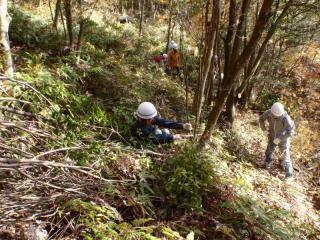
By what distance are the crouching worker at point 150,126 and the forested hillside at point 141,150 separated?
18mm

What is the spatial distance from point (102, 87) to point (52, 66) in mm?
1260

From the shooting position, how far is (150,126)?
609 centimetres

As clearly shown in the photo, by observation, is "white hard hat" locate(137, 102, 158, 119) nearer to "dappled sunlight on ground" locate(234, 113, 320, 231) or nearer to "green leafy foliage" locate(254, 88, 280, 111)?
"dappled sunlight on ground" locate(234, 113, 320, 231)

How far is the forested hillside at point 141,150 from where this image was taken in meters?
3.71

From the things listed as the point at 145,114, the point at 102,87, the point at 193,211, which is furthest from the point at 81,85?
the point at 193,211

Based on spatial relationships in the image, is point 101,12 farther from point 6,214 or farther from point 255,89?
point 6,214

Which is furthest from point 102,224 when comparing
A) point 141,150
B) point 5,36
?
point 5,36

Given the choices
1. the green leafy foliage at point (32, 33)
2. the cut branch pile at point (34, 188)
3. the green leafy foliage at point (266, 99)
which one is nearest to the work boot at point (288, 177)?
the cut branch pile at point (34, 188)

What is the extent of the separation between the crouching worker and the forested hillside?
2cm

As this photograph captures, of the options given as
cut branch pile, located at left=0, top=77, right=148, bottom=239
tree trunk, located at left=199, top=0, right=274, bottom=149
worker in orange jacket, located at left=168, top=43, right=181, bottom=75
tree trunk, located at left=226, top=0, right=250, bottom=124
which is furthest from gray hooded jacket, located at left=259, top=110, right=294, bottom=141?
worker in orange jacket, located at left=168, top=43, right=181, bottom=75

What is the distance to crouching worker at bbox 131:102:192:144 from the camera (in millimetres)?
5945

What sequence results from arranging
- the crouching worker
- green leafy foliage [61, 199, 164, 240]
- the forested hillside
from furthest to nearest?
1. the crouching worker
2. the forested hillside
3. green leafy foliage [61, 199, 164, 240]

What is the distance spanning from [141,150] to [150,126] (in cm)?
82

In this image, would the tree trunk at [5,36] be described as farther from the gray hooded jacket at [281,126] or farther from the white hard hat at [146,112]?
the gray hooded jacket at [281,126]
